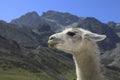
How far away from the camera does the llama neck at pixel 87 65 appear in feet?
50.2

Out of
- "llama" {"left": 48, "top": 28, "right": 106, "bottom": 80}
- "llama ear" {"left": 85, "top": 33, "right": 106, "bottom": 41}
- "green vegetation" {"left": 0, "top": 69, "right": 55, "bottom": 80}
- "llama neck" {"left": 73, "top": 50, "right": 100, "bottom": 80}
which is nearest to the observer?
"llama ear" {"left": 85, "top": 33, "right": 106, "bottom": 41}

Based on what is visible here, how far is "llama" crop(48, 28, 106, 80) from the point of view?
608 inches

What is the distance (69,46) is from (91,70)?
5.46 feet

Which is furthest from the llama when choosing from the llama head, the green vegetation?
the green vegetation

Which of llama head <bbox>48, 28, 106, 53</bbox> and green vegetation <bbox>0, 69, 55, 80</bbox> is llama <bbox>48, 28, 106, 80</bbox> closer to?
llama head <bbox>48, 28, 106, 53</bbox>

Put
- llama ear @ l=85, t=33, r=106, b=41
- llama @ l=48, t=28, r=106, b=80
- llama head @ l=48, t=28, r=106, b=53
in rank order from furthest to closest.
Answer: llama head @ l=48, t=28, r=106, b=53 < llama @ l=48, t=28, r=106, b=80 < llama ear @ l=85, t=33, r=106, b=41

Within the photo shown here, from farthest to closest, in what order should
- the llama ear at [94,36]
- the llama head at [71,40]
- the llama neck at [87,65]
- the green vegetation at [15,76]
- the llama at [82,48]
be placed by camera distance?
the green vegetation at [15,76] → the llama head at [71,40] → the llama at [82,48] → the llama neck at [87,65] → the llama ear at [94,36]

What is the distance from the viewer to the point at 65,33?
16.7 m

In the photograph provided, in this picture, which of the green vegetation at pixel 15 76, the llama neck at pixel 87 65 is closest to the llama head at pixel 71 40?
the llama neck at pixel 87 65

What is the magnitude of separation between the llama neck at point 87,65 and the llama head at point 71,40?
40 centimetres

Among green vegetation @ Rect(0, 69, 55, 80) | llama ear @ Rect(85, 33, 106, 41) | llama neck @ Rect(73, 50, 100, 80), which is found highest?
green vegetation @ Rect(0, 69, 55, 80)

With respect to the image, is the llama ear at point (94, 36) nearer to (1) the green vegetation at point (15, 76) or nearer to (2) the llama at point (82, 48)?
(2) the llama at point (82, 48)

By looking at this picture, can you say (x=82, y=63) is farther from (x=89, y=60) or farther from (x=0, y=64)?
(x=0, y=64)

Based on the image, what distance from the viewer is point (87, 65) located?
51.9 feet
